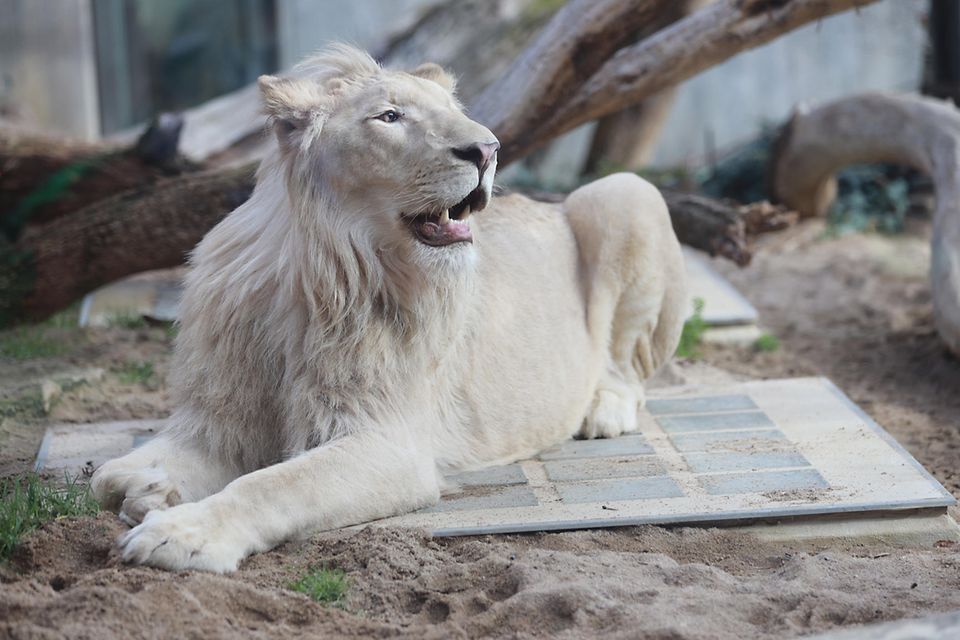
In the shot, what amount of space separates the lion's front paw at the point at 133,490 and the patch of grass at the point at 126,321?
322 centimetres

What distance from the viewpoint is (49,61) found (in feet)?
35.9

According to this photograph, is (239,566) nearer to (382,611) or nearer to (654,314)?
(382,611)

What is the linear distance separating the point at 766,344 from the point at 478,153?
372 centimetres

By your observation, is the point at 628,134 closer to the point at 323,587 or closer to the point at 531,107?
the point at 531,107

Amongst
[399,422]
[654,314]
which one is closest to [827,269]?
[654,314]

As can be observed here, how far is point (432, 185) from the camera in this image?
3781 mm

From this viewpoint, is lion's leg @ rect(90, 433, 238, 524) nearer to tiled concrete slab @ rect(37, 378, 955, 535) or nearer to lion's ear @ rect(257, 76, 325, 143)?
tiled concrete slab @ rect(37, 378, 955, 535)

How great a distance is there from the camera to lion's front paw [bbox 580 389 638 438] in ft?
16.3

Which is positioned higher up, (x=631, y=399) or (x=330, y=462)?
(x=330, y=462)

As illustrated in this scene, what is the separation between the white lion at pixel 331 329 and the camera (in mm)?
3756

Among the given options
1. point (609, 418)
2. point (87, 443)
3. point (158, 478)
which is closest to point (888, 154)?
point (609, 418)

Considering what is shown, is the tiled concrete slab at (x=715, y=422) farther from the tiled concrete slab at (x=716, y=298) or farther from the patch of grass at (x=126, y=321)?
the patch of grass at (x=126, y=321)

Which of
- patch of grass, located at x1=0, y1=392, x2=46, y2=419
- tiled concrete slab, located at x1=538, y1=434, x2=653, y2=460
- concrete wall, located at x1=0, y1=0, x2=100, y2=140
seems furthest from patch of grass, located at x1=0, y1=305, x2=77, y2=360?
concrete wall, located at x1=0, y1=0, x2=100, y2=140

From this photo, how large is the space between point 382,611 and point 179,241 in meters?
3.68
